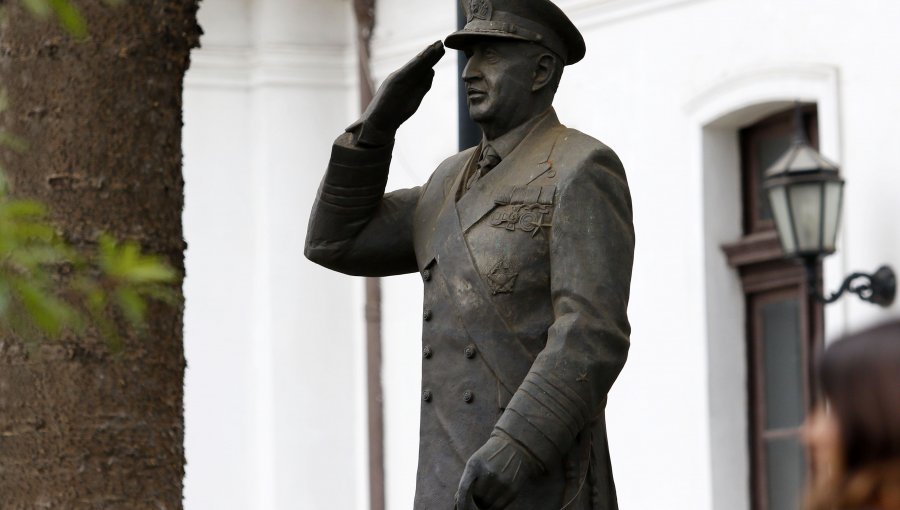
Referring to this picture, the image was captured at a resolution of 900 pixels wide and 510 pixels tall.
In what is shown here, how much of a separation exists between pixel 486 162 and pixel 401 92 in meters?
0.28

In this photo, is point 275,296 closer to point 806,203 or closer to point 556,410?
point 806,203

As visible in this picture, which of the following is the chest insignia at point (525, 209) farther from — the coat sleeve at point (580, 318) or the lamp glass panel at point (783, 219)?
the lamp glass panel at point (783, 219)

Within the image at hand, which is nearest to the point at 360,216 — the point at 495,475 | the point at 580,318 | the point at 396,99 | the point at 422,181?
the point at 396,99

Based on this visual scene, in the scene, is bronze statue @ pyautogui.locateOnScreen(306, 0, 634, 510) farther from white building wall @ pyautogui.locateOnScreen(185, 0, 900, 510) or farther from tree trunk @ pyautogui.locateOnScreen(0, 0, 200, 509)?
white building wall @ pyautogui.locateOnScreen(185, 0, 900, 510)

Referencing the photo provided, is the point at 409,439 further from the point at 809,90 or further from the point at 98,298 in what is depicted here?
the point at 98,298

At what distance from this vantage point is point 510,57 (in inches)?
244

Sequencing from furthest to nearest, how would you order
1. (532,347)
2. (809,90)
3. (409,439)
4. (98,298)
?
(409,439)
(809,90)
(532,347)
(98,298)

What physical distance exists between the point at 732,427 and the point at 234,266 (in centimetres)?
498


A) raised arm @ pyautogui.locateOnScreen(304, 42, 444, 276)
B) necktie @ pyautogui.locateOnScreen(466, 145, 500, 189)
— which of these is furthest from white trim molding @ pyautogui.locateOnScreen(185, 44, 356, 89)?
necktie @ pyautogui.locateOnScreen(466, 145, 500, 189)

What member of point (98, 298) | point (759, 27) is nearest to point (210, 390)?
point (759, 27)

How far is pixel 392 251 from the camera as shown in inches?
256

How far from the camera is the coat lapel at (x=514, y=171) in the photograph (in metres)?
6.15

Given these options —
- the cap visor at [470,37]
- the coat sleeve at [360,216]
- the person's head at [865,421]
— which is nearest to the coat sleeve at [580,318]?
the cap visor at [470,37]

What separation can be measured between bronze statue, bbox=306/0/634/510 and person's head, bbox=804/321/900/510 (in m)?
2.60
